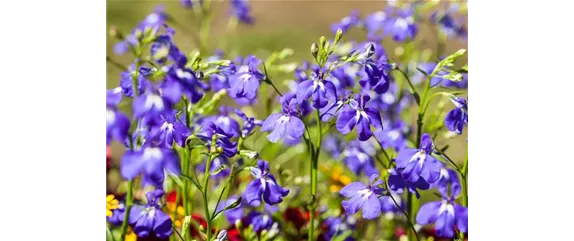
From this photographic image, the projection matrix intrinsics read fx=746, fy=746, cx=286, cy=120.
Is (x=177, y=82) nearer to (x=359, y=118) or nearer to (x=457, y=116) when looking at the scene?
(x=359, y=118)

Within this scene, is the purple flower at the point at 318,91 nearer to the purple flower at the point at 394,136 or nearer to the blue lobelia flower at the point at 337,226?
the purple flower at the point at 394,136

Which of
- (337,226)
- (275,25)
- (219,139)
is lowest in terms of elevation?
(337,226)

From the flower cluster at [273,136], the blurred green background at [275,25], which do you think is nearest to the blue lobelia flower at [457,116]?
the flower cluster at [273,136]

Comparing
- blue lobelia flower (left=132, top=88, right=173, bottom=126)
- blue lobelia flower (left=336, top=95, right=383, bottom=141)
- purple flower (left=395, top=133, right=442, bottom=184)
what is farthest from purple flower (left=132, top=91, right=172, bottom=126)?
purple flower (left=395, top=133, right=442, bottom=184)

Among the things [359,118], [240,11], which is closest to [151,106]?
[359,118]

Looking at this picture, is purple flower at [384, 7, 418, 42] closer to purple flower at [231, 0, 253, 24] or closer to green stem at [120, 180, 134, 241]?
purple flower at [231, 0, 253, 24]
